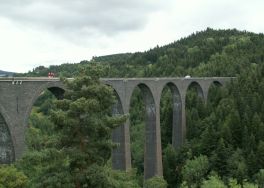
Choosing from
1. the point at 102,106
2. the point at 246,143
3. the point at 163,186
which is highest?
the point at 102,106

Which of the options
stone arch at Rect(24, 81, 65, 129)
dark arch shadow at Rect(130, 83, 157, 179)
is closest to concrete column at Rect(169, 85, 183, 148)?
dark arch shadow at Rect(130, 83, 157, 179)

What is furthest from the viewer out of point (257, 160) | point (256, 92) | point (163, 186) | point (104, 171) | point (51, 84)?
point (256, 92)

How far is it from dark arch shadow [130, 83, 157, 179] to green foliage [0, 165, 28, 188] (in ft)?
94.1

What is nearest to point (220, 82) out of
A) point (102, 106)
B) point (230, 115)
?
point (230, 115)

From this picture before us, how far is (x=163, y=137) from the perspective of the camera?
228 feet

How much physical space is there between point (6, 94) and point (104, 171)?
11.9 metres

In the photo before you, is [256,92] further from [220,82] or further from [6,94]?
[6,94]

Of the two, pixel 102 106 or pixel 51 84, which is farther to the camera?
pixel 51 84

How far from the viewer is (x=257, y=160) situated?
50.8 m

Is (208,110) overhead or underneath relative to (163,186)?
overhead

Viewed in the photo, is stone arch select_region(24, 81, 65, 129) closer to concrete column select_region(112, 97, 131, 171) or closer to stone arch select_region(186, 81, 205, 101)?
concrete column select_region(112, 97, 131, 171)

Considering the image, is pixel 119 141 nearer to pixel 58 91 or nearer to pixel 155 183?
pixel 155 183

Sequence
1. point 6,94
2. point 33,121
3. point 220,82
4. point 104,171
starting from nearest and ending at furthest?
point 104,171
point 6,94
point 220,82
point 33,121

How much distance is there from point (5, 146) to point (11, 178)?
5025 mm
